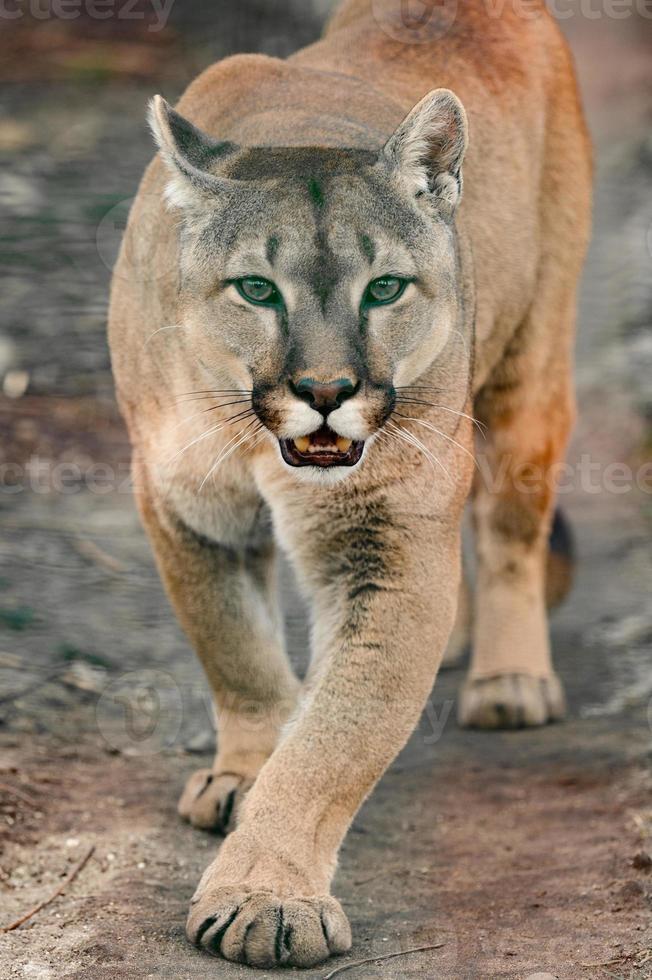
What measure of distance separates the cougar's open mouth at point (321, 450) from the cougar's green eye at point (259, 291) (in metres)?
0.29

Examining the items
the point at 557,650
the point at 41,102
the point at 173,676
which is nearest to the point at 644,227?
the point at 41,102

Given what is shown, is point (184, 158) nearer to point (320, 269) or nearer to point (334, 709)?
point (320, 269)

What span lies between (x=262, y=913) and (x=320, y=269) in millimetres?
1260

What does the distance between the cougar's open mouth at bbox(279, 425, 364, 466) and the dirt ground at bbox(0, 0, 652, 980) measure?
0.96 m

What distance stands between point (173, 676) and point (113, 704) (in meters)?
0.38

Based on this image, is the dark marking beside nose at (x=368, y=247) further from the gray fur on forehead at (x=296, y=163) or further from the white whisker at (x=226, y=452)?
the white whisker at (x=226, y=452)

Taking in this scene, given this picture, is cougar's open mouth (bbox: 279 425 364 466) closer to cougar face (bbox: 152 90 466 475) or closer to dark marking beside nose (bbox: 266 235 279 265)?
cougar face (bbox: 152 90 466 475)

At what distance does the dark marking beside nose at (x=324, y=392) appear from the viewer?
2.81 meters

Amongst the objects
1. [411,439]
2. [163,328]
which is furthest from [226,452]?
[411,439]

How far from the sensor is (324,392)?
9.21 feet

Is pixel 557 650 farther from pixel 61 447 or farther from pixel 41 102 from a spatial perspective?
pixel 41 102

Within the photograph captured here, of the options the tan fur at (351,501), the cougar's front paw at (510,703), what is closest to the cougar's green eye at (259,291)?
the tan fur at (351,501)

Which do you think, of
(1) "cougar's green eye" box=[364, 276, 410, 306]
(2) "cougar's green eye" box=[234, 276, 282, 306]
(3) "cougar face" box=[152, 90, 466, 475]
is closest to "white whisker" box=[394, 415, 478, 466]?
(3) "cougar face" box=[152, 90, 466, 475]

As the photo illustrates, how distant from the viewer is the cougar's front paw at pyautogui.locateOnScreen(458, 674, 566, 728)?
459cm
